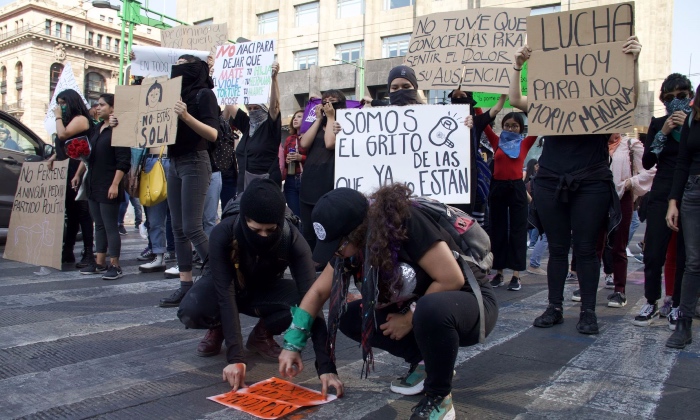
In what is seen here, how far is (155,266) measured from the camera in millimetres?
6195

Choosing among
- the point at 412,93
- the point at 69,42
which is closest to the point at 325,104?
the point at 412,93

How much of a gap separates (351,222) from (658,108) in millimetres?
25814

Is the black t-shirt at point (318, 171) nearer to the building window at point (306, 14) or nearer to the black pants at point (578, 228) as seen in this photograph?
the black pants at point (578, 228)

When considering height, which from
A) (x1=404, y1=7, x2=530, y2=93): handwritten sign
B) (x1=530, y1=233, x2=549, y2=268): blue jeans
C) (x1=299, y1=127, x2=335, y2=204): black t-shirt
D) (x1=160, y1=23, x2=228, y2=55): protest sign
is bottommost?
(x1=530, y1=233, x2=549, y2=268): blue jeans

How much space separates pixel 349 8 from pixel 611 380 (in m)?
30.8

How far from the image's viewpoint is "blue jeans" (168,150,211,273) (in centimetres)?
459

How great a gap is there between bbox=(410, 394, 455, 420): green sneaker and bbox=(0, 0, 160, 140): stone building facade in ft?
198

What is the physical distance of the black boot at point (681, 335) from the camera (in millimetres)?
3602

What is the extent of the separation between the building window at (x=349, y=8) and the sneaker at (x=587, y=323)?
95.6 feet

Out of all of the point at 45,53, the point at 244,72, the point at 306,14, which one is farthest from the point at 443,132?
the point at 45,53

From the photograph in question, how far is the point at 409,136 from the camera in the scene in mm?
4293

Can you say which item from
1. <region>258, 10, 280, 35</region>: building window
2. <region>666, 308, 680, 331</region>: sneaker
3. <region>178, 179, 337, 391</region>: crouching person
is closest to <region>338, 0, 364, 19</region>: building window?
<region>258, 10, 280, 35</region>: building window

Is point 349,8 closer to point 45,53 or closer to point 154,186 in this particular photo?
point 154,186

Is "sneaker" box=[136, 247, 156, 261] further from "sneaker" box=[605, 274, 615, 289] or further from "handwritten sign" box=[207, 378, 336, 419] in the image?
"sneaker" box=[605, 274, 615, 289]
